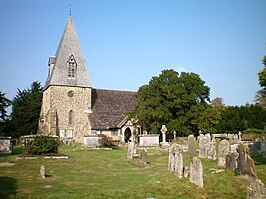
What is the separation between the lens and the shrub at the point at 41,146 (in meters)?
19.7

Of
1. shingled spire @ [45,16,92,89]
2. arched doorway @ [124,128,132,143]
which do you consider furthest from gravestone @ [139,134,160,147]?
shingled spire @ [45,16,92,89]

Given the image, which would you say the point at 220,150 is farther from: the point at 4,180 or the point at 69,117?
the point at 69,117

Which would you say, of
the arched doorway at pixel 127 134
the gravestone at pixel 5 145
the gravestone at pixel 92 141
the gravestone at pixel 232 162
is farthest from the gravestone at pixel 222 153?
the arched doorway at pixel 127 134

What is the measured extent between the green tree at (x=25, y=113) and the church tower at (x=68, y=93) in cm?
434

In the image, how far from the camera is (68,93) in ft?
139

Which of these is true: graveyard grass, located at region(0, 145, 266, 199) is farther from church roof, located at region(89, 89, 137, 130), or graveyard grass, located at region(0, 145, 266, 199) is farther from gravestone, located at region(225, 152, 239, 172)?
church roof, located at region(89, 89, 137, 130)

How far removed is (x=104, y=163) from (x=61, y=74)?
26772 millimetres

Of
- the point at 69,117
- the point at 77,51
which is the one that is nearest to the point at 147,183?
the point at 69,117

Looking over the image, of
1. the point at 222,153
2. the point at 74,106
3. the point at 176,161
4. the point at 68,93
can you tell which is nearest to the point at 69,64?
the point at 68,93

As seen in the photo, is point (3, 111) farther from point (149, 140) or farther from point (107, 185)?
point (107, 185)

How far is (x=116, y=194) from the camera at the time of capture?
384 inches

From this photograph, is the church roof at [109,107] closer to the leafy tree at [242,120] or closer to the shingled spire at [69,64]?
the shingled spire at [69,64]

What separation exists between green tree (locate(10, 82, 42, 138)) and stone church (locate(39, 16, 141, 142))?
14.3ft

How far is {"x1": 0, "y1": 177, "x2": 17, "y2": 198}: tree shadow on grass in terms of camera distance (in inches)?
382
